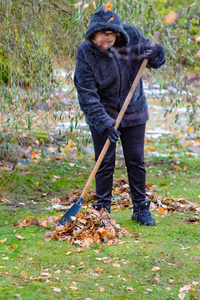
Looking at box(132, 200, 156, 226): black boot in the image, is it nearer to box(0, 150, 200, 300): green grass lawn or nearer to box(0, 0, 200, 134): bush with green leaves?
box(0, 150, 200, 300): green grass lawn

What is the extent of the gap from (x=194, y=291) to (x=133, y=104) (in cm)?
165

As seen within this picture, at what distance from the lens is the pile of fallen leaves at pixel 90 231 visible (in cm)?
332

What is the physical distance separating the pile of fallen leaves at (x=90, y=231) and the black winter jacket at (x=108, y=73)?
2.41 ft

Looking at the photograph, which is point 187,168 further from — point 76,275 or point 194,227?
point 76,275

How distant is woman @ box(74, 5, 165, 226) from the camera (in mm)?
3281

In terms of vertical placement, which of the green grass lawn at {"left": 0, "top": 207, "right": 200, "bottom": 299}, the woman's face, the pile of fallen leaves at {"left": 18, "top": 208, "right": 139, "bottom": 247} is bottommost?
→ the green grass lawn at {"left": 0, "top": 207, "right": 200, "bottom": 299}

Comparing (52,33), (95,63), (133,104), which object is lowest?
(133,104)

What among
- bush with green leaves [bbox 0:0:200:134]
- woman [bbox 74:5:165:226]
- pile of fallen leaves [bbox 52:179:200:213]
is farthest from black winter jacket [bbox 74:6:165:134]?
pile of fallen leaves [bbox 52:179:200:213]

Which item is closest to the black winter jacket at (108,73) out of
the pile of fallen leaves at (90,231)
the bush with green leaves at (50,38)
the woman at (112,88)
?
the woman at (112,88)

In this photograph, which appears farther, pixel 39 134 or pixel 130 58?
pixel 39 134

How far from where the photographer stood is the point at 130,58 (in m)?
3.47

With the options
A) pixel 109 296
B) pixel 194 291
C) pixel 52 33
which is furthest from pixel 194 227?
pixel 52 33

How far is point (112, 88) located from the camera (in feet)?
11.4

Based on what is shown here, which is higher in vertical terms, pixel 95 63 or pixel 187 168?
pixel 95 63
